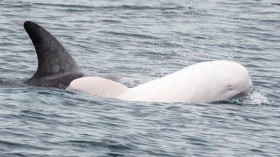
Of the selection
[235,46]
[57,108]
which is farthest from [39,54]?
[235,46]

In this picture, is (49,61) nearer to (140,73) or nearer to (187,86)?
(187,86)

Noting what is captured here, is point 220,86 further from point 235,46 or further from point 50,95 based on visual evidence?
point 235,46

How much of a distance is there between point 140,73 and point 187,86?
3848mm

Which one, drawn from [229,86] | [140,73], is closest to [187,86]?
[229,86]

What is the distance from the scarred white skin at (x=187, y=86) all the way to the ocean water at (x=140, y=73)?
328 millimetres

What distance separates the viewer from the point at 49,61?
853 inches

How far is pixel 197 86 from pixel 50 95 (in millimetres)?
3220

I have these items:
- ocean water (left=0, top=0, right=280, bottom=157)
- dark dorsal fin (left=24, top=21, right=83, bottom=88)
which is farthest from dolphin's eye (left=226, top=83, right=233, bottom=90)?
dark dorsal fin (left=24, top=21, right=83, bottom=88)

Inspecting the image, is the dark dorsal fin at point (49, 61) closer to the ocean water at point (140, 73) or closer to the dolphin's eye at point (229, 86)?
the ocean water at point (140, 73)

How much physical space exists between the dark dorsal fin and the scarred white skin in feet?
2.97

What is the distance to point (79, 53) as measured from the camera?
27.3 m

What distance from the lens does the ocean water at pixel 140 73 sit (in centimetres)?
1664

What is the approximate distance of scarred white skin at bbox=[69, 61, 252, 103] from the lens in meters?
20.6

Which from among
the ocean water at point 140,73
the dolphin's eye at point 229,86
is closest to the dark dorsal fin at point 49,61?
the ocean water at point 140,73
